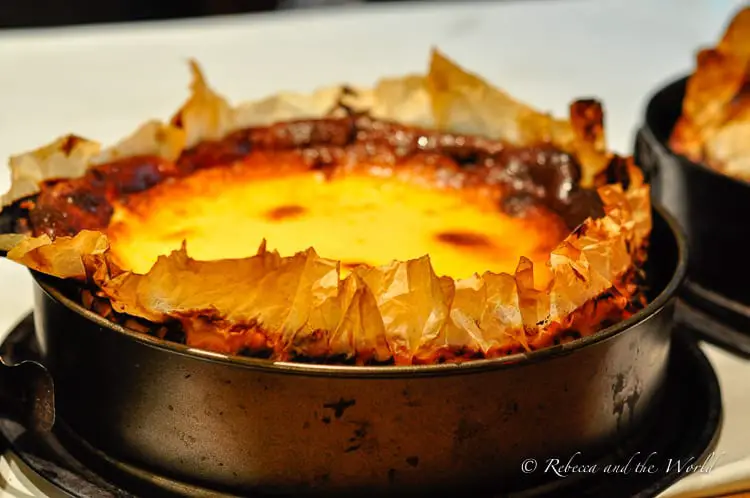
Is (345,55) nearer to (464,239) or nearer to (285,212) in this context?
(285,212)

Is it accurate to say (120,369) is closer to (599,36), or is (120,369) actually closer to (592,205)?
(592,205)

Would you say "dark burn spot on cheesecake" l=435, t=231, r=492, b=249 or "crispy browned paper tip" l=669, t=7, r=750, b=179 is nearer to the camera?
"dark burn spot on cheesecake" l=435, t=231, r=492, b=249

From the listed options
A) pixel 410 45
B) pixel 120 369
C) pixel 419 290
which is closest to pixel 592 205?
pixel 419 290

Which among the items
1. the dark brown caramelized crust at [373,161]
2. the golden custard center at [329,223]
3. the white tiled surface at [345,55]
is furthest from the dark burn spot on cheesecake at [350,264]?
the white tiled surface at [345,55]

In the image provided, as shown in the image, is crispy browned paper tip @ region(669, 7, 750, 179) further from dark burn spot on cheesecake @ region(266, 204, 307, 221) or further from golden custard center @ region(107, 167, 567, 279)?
dark burn spot on cheesecake @ region(266, 204, 307, 221)

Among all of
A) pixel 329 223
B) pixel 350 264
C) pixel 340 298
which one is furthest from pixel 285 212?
pixel 340 298

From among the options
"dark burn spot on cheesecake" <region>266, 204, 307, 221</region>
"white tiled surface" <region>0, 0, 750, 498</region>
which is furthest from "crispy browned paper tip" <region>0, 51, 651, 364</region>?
"white tiled surface" <region>0, 0, 750, 498</region>
